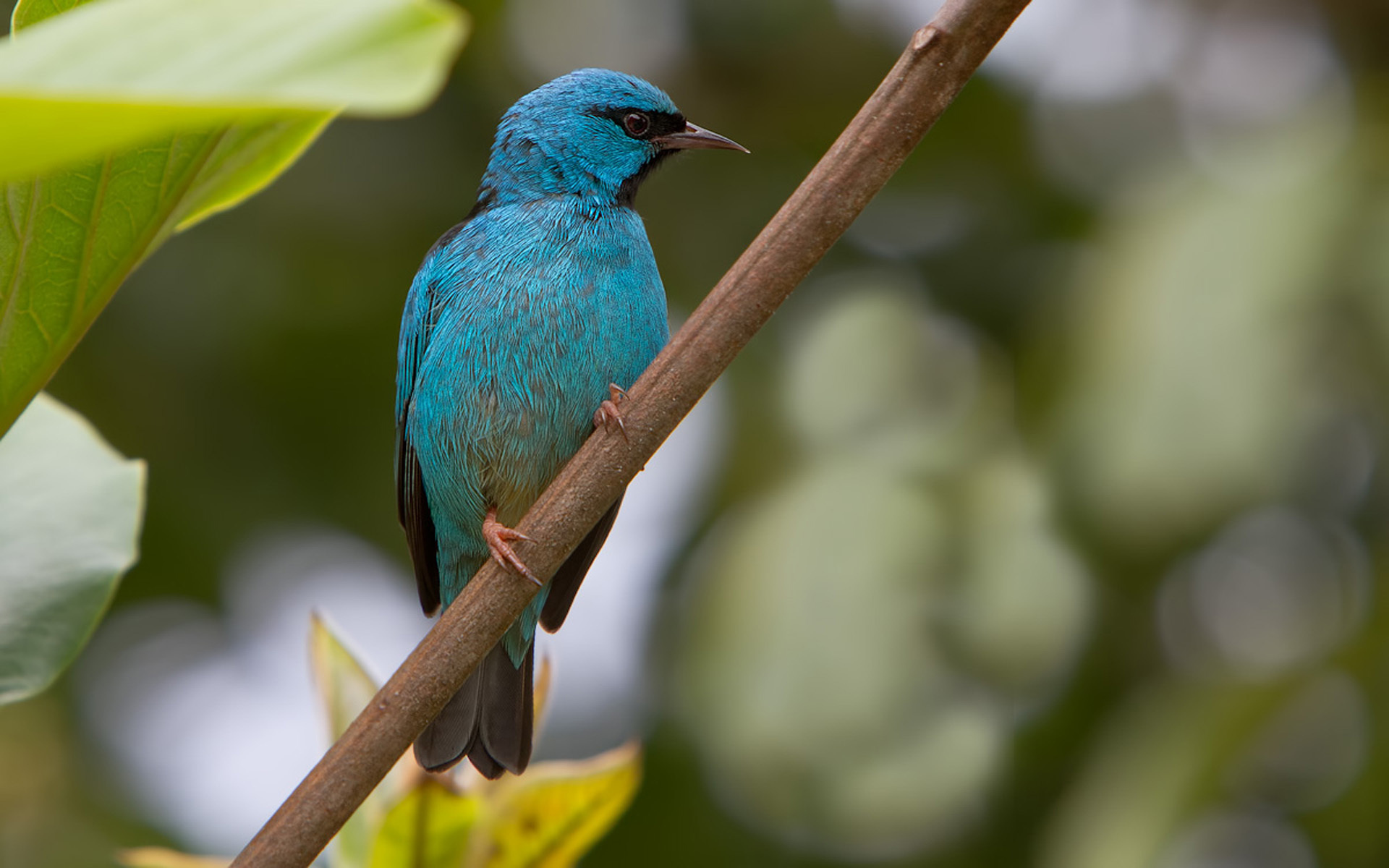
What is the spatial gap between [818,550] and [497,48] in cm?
299

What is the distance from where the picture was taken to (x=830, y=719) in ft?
11.5

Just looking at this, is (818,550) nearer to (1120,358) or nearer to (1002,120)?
(1120,358)

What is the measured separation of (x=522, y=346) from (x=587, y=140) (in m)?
0.75

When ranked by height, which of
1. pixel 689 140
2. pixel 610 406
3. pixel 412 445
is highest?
pixel 689 140

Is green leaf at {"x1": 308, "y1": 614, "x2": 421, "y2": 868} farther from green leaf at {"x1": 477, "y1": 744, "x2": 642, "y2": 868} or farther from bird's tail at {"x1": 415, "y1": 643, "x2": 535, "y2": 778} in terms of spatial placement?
bird's tail at {"x1": 415, "y1": 643, "x2": 535, "y2": 778}

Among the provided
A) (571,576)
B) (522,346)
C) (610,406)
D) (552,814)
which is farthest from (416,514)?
(552,814)

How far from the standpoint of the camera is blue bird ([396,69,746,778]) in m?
3.42

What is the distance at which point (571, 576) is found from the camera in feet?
11.9

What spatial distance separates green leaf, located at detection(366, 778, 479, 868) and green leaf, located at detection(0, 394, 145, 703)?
0.53 meters

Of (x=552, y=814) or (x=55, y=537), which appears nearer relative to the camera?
(x=55, y=537)

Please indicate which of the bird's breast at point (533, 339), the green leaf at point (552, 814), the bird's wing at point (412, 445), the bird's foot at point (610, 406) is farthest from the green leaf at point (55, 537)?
the bird's wing at point (412, 445)

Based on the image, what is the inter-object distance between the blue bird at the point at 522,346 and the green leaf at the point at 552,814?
37.3 inches

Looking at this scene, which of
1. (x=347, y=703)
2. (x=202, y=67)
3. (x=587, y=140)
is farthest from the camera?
(x=587, y=140)

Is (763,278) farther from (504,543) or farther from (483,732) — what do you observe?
(483,732)
